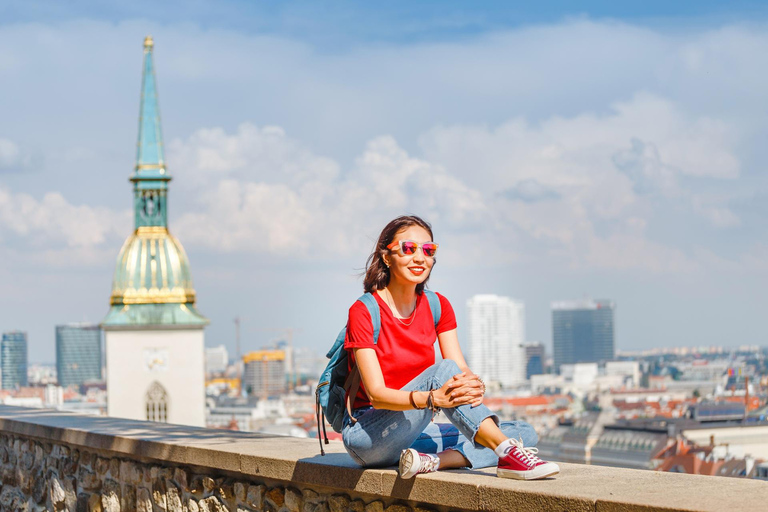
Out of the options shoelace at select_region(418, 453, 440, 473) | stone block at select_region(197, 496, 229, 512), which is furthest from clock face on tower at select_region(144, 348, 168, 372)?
shoelace at select_region(418, 453, 440, 473)

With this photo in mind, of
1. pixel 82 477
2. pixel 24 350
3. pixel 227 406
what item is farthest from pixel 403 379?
pixel 227 406

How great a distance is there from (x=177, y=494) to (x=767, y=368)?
72032 millimetres

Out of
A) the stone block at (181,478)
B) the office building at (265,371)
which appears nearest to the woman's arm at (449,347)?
the stone block at (181,478)

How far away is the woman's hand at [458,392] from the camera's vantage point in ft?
11.4

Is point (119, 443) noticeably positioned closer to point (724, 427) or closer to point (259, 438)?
point (259, 438)

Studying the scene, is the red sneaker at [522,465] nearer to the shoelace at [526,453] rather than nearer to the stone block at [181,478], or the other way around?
the shoelace at [526,453]

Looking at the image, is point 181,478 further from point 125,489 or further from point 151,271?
point 151,271

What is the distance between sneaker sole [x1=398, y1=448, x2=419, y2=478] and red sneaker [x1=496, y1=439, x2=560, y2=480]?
253mm

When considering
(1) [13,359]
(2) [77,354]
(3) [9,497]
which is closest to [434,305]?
(3) [9,497]

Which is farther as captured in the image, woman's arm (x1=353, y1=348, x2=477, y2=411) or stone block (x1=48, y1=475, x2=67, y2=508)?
stone block (x1=48, y1=475, x2=67, y2=508)

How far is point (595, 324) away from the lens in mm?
169875

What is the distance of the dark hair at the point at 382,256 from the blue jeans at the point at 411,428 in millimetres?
334

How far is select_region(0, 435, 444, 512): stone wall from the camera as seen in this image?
13.4 feet

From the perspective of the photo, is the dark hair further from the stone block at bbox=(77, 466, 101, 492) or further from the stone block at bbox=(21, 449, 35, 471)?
the stone block at bbox=(21, 449, 35, 471)
